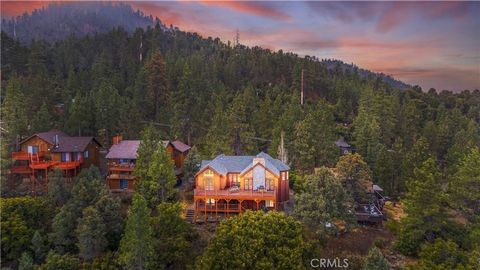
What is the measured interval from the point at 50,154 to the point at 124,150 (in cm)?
872

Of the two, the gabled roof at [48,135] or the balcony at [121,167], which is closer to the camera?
the balcony at [121,167]

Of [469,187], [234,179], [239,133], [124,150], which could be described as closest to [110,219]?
[234,179]

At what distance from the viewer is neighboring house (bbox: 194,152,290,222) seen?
37875 millimetres

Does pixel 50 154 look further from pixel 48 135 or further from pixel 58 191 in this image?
pixel 58 191

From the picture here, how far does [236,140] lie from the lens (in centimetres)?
5388

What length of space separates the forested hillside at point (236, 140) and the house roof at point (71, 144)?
5382 millimetres

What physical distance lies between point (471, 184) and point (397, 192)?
12.0 metres

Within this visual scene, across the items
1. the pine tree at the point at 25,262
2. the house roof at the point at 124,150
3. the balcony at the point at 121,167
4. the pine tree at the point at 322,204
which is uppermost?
the house roof at the point at 124,150

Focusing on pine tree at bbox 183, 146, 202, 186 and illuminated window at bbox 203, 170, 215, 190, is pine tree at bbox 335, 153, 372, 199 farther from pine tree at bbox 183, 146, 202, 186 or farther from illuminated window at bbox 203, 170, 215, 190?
pine tree at bbox 183, 146, 202, 186

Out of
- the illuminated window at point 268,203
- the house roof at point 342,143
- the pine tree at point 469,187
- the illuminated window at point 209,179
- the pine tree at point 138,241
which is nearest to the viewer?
the pine tree at point 138,241

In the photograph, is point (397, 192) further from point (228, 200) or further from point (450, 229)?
point (228, 200)

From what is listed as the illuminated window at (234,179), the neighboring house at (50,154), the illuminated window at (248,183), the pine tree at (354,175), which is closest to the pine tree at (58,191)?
the neighboring house at (50,154)

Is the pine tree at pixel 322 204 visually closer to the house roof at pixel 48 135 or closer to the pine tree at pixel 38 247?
the pine tree at pixel 38 247

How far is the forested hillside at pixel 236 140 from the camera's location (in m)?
31.4
